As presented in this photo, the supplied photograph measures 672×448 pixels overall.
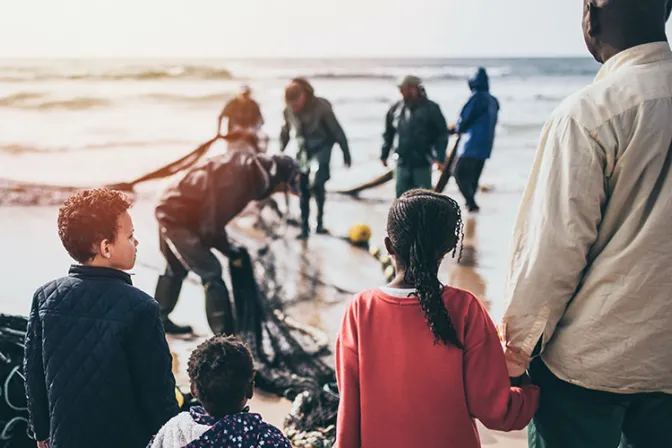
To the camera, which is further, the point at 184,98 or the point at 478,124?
the point at 184,98

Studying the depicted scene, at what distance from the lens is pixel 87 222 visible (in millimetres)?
2035

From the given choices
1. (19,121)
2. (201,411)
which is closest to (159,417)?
(201,411)

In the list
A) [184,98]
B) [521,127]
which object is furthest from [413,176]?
[184,98]

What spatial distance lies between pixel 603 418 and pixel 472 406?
32 cm

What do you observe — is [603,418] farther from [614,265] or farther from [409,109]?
[409,109]

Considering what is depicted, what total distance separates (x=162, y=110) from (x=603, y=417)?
2160 centimetres

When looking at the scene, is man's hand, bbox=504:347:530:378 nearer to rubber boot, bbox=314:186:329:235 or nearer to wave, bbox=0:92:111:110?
rubber boot, bbox=314:186:329:235

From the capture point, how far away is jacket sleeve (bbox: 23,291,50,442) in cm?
206

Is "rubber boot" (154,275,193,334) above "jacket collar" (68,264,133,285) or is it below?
below

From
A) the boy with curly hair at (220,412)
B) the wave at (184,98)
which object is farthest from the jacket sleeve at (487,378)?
the wave at (184,98)

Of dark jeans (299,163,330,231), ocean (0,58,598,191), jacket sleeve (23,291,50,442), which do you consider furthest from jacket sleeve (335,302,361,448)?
ocean (0,58,598,191)

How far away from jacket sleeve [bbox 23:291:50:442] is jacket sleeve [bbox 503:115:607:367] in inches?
51.0

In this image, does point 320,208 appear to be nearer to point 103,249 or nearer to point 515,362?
point 103,249

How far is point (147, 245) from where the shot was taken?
6.98 metres
